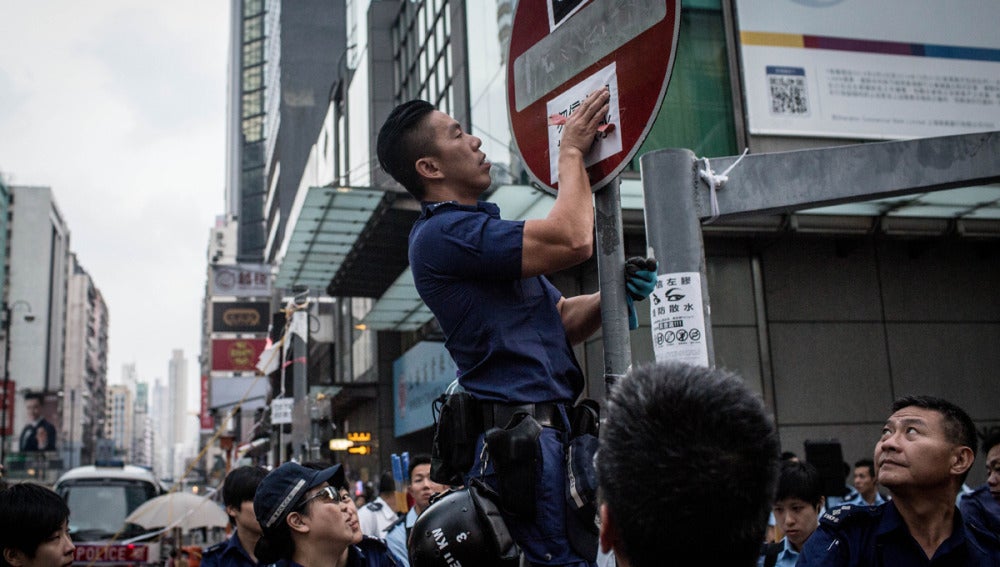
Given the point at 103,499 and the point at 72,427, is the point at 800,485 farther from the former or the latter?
the point at 72,427

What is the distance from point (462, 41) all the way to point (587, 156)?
756 inches

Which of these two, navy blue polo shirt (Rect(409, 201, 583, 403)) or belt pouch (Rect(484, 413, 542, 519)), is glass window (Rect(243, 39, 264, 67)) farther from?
belt pouch (Rect(484, 413, 542, 519))

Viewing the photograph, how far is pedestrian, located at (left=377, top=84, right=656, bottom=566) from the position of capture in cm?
227

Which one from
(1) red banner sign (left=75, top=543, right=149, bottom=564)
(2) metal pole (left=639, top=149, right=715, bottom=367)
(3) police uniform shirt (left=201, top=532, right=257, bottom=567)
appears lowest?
(1) red banner sign (left=75, top=543, right=149, bottom=564)

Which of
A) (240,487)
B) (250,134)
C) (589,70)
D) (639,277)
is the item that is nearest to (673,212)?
(589,70)

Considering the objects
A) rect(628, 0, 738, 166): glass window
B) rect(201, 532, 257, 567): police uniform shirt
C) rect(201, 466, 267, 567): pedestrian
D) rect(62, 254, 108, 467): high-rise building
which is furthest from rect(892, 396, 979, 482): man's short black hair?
rect(62, 254, 108, 467): high-rise building

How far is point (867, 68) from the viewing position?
1453 cm

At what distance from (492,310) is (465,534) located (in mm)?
616

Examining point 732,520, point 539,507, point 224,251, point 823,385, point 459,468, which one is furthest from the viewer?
point 224,251

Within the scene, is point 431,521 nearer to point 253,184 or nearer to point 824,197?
point 824,197

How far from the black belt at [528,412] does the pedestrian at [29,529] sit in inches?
119

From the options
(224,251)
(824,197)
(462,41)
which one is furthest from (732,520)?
(224,251)

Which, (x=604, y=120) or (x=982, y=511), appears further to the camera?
(x=982, y=511)

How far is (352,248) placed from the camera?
22.0m
